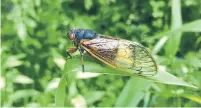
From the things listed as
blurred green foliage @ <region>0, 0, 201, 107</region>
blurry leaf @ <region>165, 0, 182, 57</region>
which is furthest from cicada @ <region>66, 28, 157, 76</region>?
blurred green foliage @ <region>0, 0, 201, 107</region>

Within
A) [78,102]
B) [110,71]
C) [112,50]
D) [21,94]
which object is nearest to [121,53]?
[112,50]

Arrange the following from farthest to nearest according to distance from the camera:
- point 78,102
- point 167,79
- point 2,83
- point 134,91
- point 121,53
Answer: point 2,83, point 78,102, point 134,91, point 121,53, point 167,79

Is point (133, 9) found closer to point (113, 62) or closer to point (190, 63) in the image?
point (190, 63)

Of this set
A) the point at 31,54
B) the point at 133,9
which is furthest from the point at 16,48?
the point at 133,9

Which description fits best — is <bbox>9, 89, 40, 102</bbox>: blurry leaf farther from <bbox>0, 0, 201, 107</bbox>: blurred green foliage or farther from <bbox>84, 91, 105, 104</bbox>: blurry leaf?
<bbox>84, 91, 105, 104</bbox>: blurry leaf

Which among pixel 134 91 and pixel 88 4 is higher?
pixel 88 4

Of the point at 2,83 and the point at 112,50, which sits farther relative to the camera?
the point at 2,83

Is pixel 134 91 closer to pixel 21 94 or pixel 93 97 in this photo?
pixel 93 97
